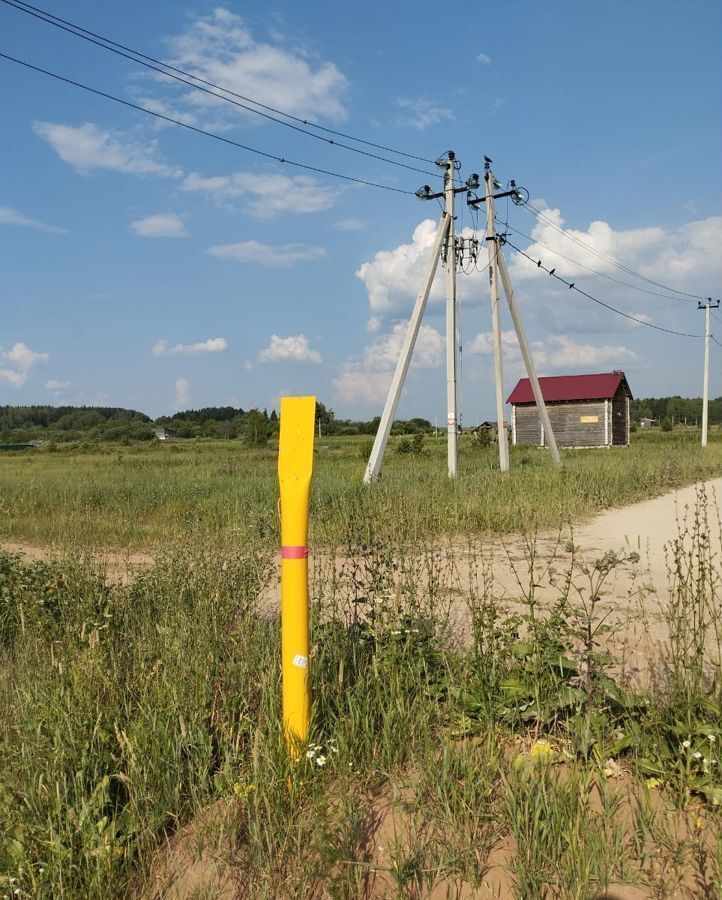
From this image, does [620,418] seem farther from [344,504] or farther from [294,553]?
[294,553]

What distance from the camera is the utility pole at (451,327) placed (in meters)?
16.0

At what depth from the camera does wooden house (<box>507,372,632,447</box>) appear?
4291 centimetres

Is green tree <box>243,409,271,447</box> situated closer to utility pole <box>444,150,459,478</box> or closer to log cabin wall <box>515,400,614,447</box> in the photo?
log cabin wall <box>515,400,614,447</box>

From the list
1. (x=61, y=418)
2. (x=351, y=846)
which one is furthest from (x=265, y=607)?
(x=61, y=418)

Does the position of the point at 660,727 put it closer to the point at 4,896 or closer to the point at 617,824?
the point at 617,824

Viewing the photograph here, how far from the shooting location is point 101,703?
326cm

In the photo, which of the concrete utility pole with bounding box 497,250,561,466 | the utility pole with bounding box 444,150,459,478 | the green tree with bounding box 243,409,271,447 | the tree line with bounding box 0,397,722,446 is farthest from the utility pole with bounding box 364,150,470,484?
the tree line with bounding box 0,397,722,446

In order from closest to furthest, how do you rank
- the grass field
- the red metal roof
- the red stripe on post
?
the grass field, the red stripe on post, the red metal roof

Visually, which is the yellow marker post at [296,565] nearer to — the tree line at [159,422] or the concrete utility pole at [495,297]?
the concrete utility pole at [495,297]

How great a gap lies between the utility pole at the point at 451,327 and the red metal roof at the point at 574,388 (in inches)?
1126

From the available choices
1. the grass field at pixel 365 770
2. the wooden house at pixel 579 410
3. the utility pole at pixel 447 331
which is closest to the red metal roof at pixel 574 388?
the wooden house at pixel 579 410

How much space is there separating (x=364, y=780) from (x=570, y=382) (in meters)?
45.0

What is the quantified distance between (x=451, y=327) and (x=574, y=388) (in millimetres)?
30559

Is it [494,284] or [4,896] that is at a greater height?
[494,284]
